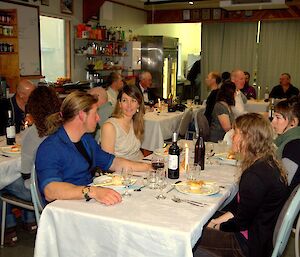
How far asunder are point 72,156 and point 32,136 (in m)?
0.71

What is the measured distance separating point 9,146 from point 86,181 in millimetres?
1166

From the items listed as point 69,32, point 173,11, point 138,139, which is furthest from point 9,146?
point 173,11

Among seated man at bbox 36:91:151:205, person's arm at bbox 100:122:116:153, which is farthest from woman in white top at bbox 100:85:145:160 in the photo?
seated man at bbox 36:91:151:205

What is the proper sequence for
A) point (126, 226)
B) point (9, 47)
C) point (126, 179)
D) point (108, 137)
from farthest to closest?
point (9, 47)
point (108, 137)
point (126, 179)
point (126, 226)

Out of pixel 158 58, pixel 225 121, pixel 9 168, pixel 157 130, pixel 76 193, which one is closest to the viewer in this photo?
pixel 76 193

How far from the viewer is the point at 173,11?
375 inches

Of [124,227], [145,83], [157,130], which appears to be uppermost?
[145,83]

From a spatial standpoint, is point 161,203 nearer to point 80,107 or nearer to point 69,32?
point 80,107

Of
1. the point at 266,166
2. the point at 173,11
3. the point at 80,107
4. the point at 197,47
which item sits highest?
the point at 173,11

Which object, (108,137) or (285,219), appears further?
(108,137)

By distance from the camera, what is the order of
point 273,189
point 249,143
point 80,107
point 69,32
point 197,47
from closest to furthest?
1. point 273,189
2. point 249,143
3. point 80,107
4. point 69,32
5. point 197,47

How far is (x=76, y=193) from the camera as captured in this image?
1.93m

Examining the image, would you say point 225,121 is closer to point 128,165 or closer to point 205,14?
point 128,165

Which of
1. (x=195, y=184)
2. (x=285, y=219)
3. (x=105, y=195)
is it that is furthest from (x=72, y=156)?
(x=285, y=219)
